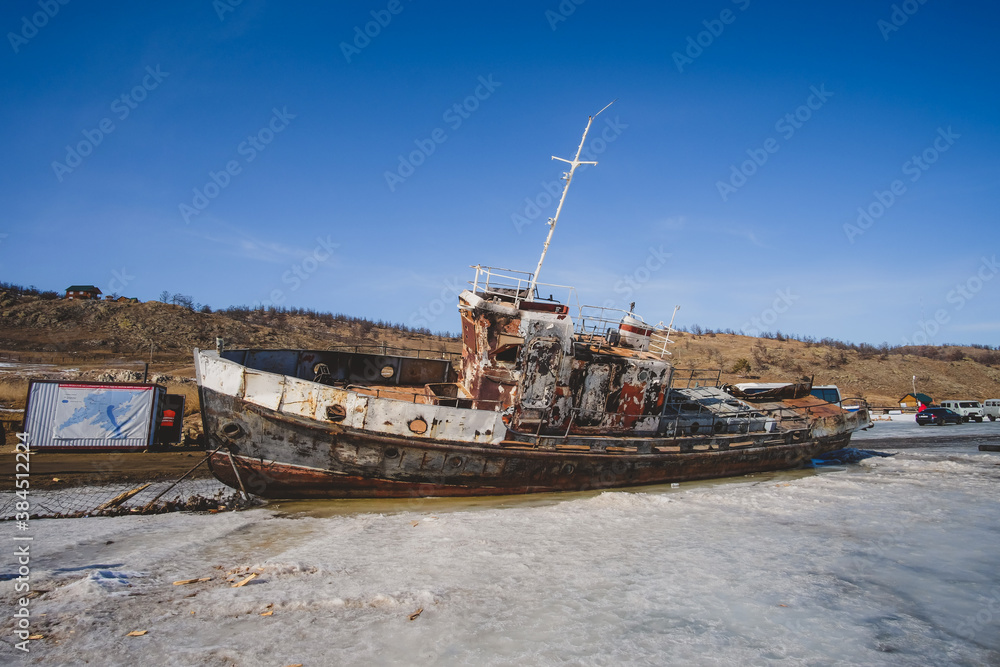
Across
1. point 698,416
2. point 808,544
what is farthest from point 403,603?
point 698,416

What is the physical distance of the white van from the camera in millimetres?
35094

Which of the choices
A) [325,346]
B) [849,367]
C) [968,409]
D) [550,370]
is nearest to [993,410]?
[968,409]

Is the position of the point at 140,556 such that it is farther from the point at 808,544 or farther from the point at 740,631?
the point at 808,544

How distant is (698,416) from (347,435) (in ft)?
34.9

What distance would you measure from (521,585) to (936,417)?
38.1 metres

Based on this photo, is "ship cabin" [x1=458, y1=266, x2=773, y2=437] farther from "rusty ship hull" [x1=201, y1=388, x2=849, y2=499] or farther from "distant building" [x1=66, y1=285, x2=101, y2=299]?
"distant building" [x1=66, y1=285, x2=101, y2=299]

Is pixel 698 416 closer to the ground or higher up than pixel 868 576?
higher up

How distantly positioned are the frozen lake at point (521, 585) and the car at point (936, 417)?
28111 mm

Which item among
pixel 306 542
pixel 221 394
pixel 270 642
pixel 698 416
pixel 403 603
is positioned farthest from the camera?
pixel 698 416

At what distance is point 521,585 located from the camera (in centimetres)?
643

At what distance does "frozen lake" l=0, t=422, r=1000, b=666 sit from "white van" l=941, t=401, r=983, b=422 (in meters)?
32.8

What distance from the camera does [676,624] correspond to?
217 inches

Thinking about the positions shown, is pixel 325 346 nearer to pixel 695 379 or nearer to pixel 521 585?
pixel 695 379

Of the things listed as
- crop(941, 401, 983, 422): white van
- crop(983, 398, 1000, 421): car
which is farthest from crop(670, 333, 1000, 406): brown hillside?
crop(941, 401, 983, 422): white van
